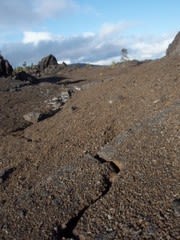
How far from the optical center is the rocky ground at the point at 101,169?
20.8 feet

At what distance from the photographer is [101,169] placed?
7.88m

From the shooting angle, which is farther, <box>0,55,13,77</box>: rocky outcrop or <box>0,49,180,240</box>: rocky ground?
<box>0,55,13,77</box>: rocky outcrop

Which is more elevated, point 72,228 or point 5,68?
point 5,68

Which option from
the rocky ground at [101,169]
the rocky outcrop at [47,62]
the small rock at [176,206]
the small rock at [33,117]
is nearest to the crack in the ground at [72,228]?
the rocky ground at [101,169]

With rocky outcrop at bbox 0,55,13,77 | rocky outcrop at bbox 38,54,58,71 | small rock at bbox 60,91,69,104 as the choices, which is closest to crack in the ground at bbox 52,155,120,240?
small rock at bbox 60,91,69,104

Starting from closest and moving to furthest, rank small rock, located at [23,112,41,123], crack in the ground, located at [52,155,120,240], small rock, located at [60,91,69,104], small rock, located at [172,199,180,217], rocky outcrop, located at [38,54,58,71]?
small rock, located at [172,199,180,217] < crack in the ground, located at [52,155,120,240] < small rock, located at [23,112,41,123] < small rock, located at [60,91,69,104] < rocky outcrop, located at [38,54,58,71]

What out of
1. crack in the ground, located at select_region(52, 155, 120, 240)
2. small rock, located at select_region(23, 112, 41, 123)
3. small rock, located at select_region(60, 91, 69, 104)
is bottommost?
crack in the ground, located at select_region(52, 155, 120, 240)

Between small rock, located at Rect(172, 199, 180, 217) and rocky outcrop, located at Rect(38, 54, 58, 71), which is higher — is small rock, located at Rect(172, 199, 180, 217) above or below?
below

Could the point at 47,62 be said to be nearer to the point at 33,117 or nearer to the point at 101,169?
the point at 33,117

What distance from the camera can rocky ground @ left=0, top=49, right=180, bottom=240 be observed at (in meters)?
6.33

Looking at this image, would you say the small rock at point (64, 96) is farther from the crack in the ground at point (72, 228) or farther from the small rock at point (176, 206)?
the small rock at point (176, 206)

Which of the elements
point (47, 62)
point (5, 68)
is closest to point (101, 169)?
point (5, 68)

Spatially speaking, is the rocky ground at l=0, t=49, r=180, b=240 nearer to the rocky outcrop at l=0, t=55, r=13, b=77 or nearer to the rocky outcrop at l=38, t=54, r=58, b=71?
the rocky outcrop at l=0, t=55, r=13, b=77

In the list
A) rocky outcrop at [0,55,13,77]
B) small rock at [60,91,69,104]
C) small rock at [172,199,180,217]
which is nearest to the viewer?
small rock at [172,199,180,217]
